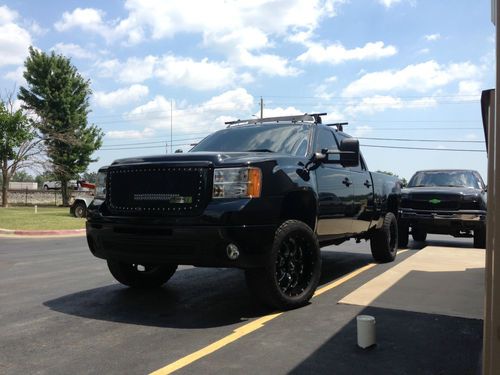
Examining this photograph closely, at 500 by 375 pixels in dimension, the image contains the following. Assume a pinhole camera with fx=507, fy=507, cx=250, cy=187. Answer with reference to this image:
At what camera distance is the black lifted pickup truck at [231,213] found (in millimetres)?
4633

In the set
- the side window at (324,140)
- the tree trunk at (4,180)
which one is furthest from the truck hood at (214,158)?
the tree trunk at (4,180)

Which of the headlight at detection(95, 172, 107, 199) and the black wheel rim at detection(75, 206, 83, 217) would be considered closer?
the headlight at detection(95, 172, 107, 199)

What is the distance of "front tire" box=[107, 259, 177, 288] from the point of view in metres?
6.00

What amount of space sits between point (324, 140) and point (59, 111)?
120 ft

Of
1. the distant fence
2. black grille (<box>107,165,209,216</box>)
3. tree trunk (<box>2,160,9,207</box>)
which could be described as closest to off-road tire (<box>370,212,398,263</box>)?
black grille (<box>107,165,209,216</box>)

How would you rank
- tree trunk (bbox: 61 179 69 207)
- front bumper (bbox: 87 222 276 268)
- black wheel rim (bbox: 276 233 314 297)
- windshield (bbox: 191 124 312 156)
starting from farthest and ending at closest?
tree trunk (bbox: 61 179 69 207) → windshield (bbox: 191 124 312 156) → black wheel rim (bbox: 276 233 314 297) → front bumper (bbox: 87 222 276 268)

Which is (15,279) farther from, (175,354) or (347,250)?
(347,250)

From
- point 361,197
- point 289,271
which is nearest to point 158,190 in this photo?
point 289,271

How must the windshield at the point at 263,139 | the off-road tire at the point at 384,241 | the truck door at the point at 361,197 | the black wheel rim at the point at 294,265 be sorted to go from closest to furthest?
the black wheel rim at the point at 294,265
the windshield at the point at 263,139
the truck door at the point at 361,197
the off-road tire at the point at 384,241

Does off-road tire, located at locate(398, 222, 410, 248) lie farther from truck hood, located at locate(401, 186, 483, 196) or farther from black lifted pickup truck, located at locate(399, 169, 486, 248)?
truck hood, located at locate(401, 186, 483, 196)

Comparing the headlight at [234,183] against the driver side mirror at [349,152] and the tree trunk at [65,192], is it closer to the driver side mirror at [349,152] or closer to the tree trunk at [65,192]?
the driver side mirror at [349,152]

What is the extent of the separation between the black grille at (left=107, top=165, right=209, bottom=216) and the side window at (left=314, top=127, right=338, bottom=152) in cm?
201

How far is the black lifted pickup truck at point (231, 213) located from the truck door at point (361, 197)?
922mm

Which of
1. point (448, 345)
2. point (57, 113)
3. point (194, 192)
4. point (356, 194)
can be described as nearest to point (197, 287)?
point (194, 192)
